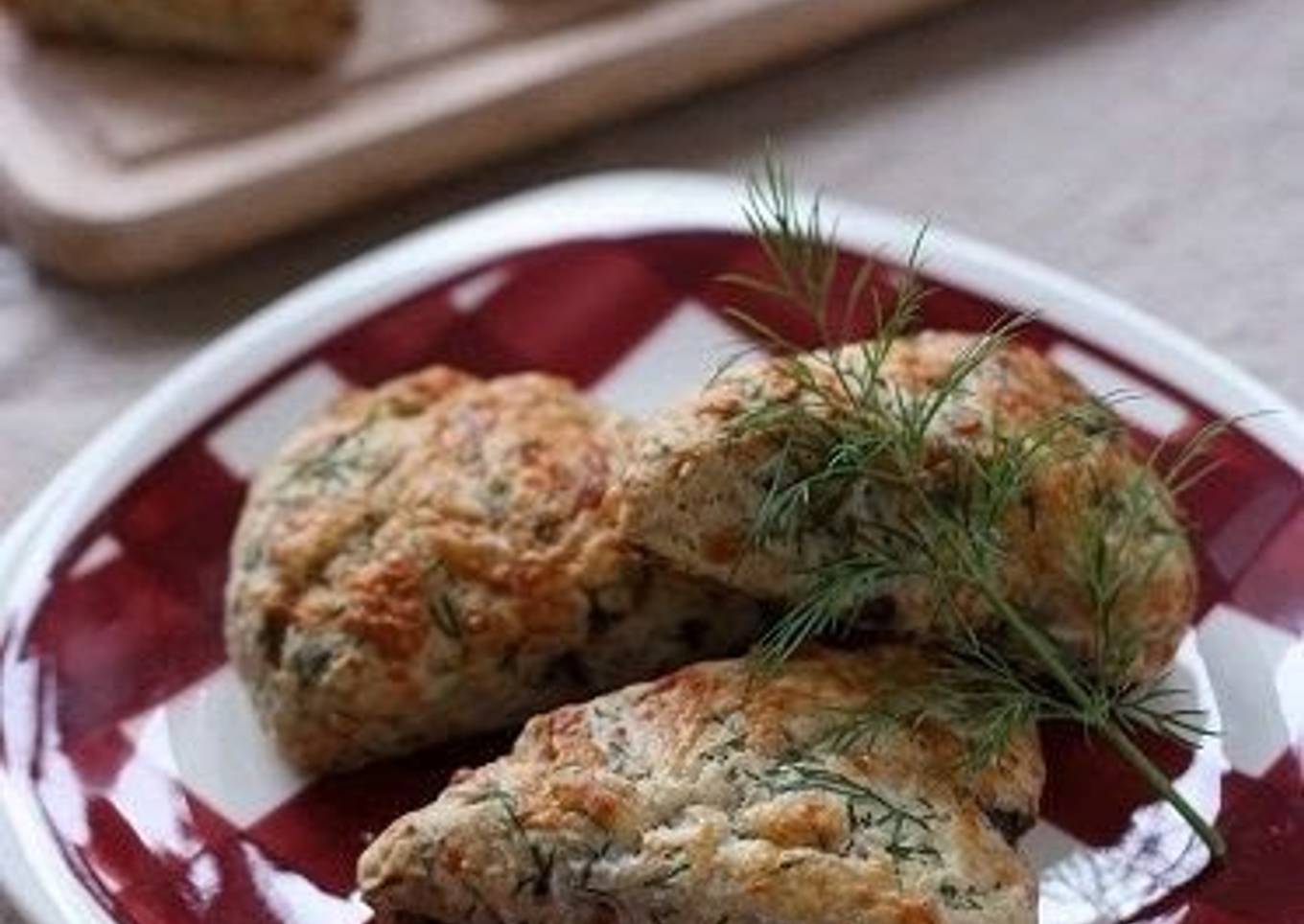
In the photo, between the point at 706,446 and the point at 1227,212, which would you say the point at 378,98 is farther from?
the point at 706,446

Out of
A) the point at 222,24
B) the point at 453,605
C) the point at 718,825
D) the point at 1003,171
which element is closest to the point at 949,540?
the point at 718,825

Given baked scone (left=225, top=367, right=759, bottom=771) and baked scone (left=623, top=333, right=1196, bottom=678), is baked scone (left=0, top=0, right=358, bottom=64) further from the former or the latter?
baked scone (left=623, top=333, right=1196, bottom=678)

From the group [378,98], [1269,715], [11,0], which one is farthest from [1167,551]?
[11,0]

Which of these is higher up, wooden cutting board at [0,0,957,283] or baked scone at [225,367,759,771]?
wooden cutting board at [0,0,957,283]

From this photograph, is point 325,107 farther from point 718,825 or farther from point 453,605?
point 718,825

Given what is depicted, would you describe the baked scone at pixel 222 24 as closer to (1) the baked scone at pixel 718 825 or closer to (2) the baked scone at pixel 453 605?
(2) the baked scone at pixel 453 605

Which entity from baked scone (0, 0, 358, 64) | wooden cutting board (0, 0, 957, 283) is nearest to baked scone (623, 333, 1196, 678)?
wooden cutting board (0, 0, 957, 283)
